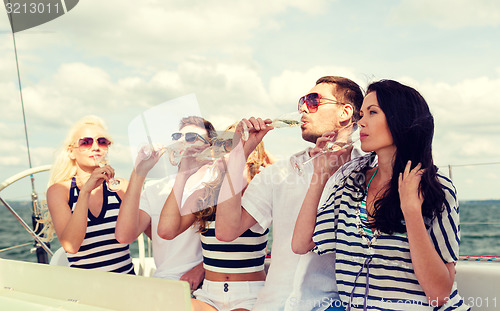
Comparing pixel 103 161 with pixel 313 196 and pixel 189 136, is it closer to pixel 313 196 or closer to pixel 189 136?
pixel 189 136

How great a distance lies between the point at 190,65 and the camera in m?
1.59

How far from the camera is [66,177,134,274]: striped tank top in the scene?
2201 mm

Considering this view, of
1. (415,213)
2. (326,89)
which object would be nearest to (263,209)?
(326,89)

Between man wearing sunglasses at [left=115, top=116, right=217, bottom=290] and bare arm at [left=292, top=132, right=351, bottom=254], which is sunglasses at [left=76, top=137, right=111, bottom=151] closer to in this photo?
man wearing sunglasses at [left=115, top=116, right=217, bottom=290]

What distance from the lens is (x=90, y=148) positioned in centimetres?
226

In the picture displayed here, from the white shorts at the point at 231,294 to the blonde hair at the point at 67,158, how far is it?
1.02m

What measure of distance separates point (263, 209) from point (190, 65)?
0.68m

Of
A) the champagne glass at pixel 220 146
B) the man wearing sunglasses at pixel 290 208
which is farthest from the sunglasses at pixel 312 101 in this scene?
the champagne glass at pixel 220 146

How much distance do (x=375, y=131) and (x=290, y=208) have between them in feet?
1.73

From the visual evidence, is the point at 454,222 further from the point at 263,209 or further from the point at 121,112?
the point at 121,112

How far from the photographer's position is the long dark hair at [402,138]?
143cm

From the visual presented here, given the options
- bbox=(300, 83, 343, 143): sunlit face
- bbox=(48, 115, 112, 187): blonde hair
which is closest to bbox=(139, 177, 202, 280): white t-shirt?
bbox=(48, 115, 112, 187): blonde hair

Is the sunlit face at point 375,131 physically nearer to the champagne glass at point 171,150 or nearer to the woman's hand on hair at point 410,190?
the woman's hand on hair at point 410,190

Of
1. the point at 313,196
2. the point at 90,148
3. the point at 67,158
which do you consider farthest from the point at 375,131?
the point at 67,158
